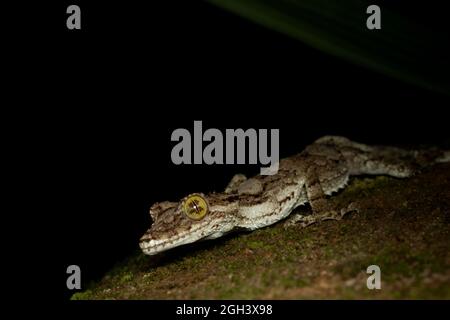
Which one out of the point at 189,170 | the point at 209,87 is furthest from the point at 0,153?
the point at 209,87

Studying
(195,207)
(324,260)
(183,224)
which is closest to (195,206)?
(195,207)

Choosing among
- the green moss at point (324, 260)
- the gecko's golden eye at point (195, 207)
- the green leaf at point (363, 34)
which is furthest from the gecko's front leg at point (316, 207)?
the green leaf at point (363, 34)

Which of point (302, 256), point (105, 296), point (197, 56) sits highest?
point (197, 56)

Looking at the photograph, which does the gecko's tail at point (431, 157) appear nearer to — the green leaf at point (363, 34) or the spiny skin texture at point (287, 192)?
the spiny skin texture at point (287, 192)

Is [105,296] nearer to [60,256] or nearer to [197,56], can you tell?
[60,256]

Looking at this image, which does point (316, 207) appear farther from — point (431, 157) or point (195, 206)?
point (431, 157)

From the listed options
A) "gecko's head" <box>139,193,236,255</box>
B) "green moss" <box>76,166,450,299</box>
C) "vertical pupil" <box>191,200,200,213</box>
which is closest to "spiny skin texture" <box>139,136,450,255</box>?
"gecko's head" <box>139,193,236,255</box>
